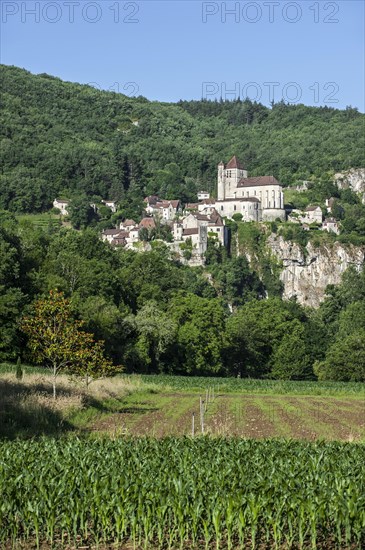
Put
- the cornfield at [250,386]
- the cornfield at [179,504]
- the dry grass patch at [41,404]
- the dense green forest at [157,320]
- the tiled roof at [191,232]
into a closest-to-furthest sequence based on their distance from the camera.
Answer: the cornfield at [179,504]
the dry grass patch at [41,404]
the cornfield at [250,386]
the dense green forest at [157,320]
the tiled roof at [191,232]

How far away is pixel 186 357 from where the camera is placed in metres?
95.3

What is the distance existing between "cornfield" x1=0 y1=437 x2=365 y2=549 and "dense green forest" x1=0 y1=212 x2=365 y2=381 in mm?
47243

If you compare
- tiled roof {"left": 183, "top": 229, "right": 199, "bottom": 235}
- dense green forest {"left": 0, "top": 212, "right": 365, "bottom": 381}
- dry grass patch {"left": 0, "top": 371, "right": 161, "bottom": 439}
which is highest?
tiled roof {"left": 183, "top": 229, "right": 199, "bottom": 235}

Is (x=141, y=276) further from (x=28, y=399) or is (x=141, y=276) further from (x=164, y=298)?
(x=28, y=399)

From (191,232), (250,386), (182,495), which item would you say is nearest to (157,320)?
(250,386)

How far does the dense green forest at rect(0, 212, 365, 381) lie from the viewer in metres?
76.4

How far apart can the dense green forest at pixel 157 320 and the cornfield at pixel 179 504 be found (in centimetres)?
4724

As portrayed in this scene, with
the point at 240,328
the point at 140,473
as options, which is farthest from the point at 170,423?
the point at 240,328

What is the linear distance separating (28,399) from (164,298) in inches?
2986

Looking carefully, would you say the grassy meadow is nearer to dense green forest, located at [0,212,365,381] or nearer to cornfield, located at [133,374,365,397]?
dense green forest, located at [0,212,365,381]

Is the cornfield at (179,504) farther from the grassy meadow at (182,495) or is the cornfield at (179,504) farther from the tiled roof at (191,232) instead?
the tiled roof at (191,232)

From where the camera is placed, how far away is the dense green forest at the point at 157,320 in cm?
7644

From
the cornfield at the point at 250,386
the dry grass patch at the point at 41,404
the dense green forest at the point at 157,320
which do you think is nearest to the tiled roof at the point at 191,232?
the dense green forest at the point at 157,320

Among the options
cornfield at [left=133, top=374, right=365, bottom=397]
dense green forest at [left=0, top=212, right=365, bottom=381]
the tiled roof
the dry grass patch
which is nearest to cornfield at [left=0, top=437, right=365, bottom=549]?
the dry grass patch
